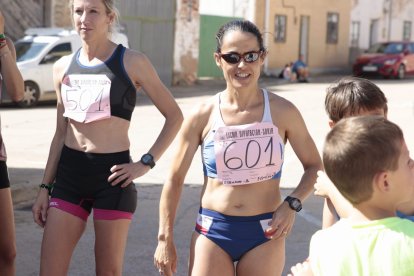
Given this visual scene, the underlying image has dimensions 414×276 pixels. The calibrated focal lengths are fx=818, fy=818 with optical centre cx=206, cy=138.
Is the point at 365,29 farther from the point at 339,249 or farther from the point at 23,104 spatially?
the point at 339,249

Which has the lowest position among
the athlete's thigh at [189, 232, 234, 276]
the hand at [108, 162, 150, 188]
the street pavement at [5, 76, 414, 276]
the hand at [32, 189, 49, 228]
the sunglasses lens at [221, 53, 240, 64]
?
the street pavement at [5, 76, 414, 276]

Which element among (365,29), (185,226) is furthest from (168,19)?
(185,226)

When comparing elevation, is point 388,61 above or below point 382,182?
below

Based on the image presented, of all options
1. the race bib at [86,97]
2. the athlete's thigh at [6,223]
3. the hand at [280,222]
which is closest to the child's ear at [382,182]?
the hand at [280,222]

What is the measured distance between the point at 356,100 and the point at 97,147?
4.53 ft

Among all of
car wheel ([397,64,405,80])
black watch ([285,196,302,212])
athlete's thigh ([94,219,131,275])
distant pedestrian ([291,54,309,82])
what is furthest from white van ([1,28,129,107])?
car wheel ([397,64,405,80])

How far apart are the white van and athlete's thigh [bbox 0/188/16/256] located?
14677 mm

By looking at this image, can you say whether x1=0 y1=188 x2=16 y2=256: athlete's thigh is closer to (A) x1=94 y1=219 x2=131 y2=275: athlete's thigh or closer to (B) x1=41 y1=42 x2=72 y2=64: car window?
(A) x1=94 y1=219 x2=131 y2=275: athlete's thigh

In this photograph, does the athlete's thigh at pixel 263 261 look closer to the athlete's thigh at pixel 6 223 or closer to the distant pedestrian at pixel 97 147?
the distant pedestrian at pixel 97 147

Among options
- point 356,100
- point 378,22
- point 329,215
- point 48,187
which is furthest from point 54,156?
point 378,22

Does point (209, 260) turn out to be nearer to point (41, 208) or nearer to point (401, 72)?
point (41, 208)

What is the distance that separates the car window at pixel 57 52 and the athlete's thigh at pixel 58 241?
1563 centimetres

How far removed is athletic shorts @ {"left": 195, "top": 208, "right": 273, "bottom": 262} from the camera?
379 cm

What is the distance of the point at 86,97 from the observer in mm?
4277
